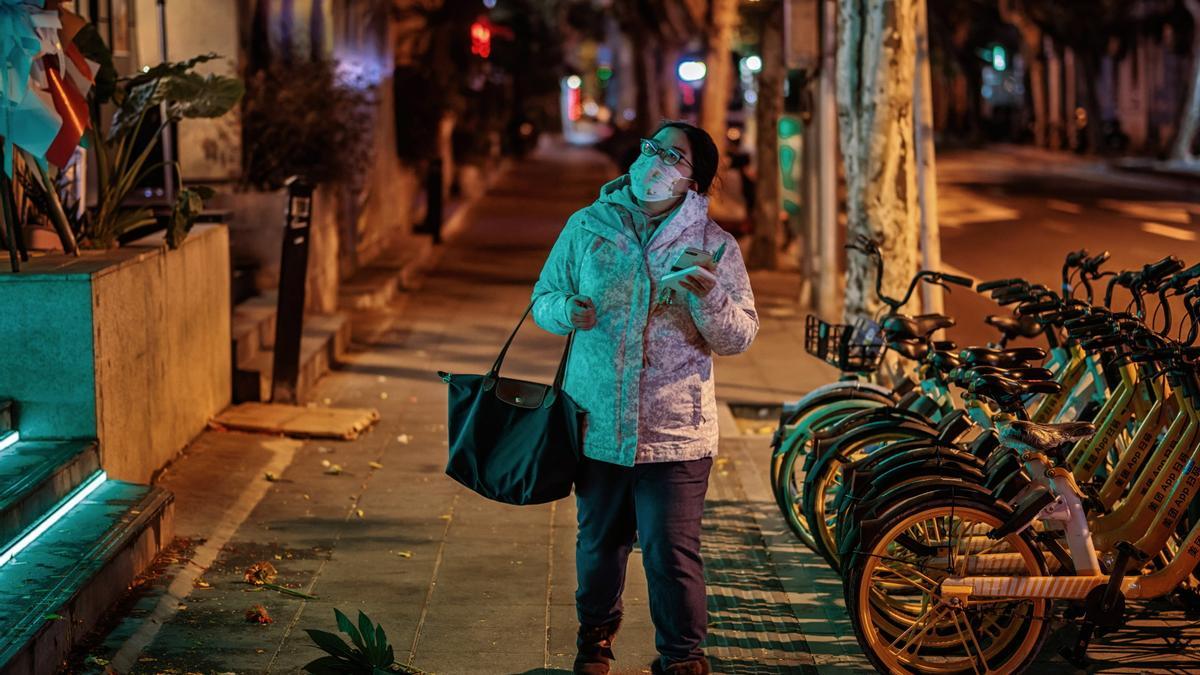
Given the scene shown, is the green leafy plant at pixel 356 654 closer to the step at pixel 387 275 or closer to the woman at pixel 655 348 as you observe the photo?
the woman at pixel 655 348

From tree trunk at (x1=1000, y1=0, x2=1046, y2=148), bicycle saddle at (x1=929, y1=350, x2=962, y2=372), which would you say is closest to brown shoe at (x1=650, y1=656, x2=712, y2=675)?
bicycle saddle at (x1=929, y1=350, x2=962, y2=372)

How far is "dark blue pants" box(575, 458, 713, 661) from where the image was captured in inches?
206

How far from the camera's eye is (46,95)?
763 centimetres

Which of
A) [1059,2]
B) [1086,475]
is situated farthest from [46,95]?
[1059,2]

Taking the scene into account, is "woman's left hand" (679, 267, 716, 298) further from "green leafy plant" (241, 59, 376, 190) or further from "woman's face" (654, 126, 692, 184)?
"green leafy plant" (241, 59, 376, 190)

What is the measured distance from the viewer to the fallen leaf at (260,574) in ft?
22.2

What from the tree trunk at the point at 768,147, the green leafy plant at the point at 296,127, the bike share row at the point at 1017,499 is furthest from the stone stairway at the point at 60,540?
the tree trunk at the point at 768,147

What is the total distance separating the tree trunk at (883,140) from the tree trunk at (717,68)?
13.8 metres

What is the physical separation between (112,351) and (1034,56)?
5320cm

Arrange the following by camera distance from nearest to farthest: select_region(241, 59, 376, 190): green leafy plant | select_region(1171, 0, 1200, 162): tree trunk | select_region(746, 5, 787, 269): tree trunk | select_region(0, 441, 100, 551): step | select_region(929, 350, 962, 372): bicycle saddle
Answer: select_region(0, 441, 100, 551): step, select_region(929, 350, 962, 372): bicycle saddle, select_region(241, 59, 376, 190): green leafy plant, select_region(746, 5, 787, 269): tree trunk, select_region(1171, 0, 1200, 162): tree trunk

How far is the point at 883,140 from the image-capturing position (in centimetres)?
1079

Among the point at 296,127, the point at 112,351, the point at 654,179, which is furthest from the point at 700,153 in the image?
the point at 296,127

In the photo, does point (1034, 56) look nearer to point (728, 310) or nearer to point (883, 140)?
point (883, 140)

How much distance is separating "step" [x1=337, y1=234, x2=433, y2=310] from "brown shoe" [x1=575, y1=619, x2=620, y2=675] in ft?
34.8
